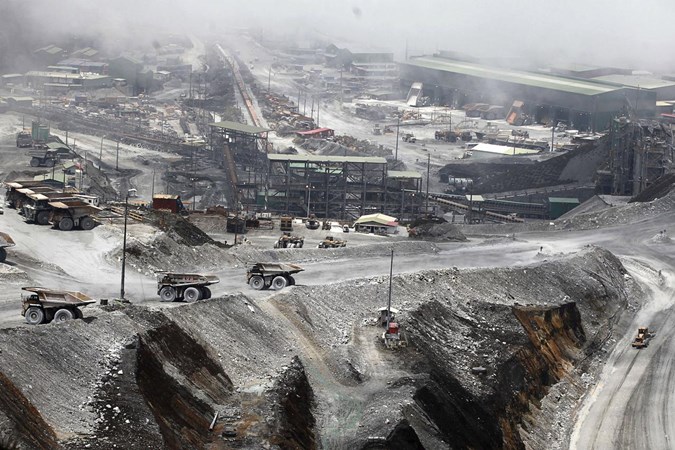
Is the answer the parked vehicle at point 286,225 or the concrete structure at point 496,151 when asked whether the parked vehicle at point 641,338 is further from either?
the concrete structure at point 496,151

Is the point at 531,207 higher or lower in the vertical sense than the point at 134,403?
lower

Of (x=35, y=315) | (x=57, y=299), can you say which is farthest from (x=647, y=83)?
(x=35, y=315)

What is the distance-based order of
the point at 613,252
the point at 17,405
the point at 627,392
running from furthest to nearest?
the point at 613,252
the point at 627,392
the point at 17,405

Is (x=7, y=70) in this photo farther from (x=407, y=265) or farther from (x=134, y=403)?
(x=134, y=403)

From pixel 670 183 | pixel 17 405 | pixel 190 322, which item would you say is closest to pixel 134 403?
pixel 17 405

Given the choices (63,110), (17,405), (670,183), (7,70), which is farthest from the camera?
(7,70)

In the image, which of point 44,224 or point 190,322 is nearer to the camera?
point 190,322

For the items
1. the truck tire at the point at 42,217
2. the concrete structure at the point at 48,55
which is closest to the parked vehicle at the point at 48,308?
the truck tire at the point at 42,217
